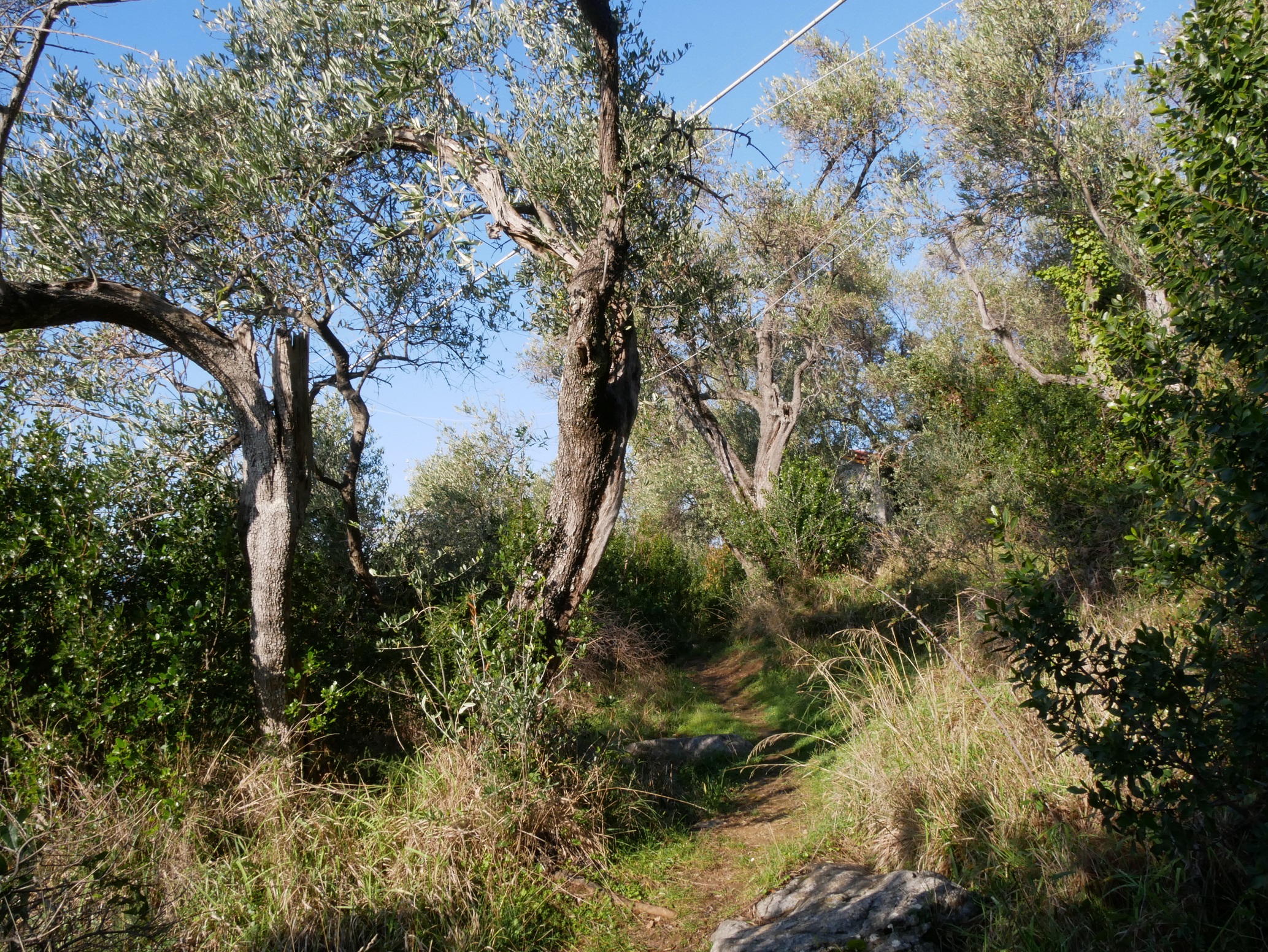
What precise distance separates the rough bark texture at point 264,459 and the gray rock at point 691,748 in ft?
9.41

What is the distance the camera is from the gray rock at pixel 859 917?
3.72 meters

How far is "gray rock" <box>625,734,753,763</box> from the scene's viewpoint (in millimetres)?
7102

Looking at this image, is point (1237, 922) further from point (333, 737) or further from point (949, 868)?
point (333, 737)

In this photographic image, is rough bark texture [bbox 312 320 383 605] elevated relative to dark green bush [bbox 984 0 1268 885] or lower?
elevated

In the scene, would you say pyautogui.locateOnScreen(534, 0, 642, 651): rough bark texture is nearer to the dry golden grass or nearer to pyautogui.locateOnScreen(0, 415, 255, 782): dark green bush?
the dry golden grass

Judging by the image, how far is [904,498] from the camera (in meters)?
13.5

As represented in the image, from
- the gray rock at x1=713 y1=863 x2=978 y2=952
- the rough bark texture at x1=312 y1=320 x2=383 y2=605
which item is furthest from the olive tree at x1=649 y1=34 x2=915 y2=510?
the gray rock at x1=713 y1=863 x2=978 y2=952

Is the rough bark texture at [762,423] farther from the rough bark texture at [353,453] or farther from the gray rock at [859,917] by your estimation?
the gray rock at [859,917]

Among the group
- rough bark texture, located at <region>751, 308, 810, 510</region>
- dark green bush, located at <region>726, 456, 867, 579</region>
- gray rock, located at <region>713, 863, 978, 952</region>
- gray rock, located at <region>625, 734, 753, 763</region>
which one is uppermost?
rough bark texture, located at <region>751, 308, 810, 510</region>

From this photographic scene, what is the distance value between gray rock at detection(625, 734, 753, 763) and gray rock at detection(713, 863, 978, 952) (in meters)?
2.59

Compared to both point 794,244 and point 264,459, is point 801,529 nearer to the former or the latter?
point 794,244

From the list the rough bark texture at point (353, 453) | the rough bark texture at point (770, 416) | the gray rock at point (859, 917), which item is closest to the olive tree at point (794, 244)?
the rough bark texture at point (770, 416)

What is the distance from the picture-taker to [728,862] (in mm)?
5543

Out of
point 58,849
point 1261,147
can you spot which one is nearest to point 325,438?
point 58,849
